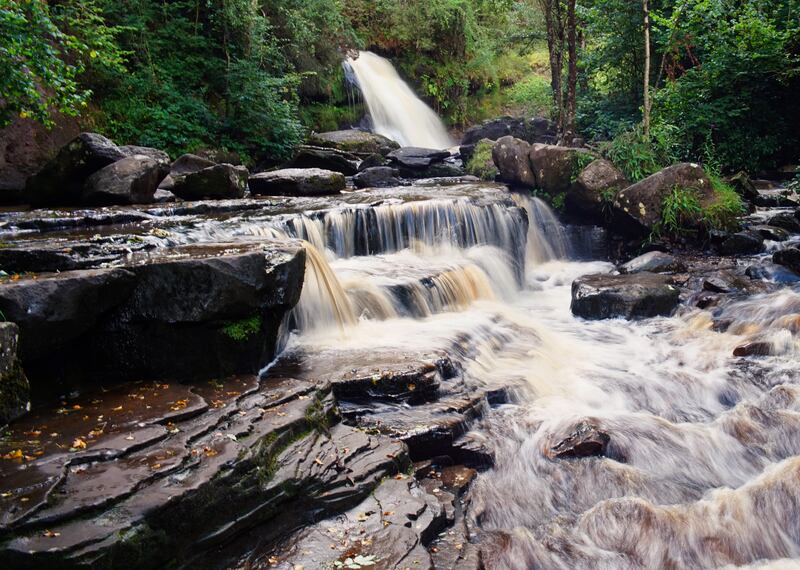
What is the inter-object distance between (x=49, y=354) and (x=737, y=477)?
564cm

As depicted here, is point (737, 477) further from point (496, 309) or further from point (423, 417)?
point (496, 309)

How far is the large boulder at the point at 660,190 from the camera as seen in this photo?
35.3ft

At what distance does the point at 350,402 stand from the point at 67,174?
6873mm

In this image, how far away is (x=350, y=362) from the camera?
5777mm

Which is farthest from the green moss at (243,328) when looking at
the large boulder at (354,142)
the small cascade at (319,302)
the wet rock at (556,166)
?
the large boulder at (354,142)

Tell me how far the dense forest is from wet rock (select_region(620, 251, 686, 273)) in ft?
8.41

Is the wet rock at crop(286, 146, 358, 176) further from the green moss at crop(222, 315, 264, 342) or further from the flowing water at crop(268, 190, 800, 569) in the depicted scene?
Answer: the green moss at crop(222, 315, 264, 342)

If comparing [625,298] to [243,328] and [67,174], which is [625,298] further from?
[67,174]

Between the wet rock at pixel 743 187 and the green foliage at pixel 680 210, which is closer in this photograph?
the green foliage at pixel 680 210

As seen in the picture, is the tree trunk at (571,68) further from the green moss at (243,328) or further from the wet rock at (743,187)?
the green moss at (243,328)

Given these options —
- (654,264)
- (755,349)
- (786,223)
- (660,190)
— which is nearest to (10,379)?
(755,349)

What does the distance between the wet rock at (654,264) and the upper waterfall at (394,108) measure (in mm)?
11515

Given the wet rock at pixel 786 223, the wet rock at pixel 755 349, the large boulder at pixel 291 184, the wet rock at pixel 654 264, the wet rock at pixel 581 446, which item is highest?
the large boulder at pixel 291 184

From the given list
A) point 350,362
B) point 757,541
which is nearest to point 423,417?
point 350,362
